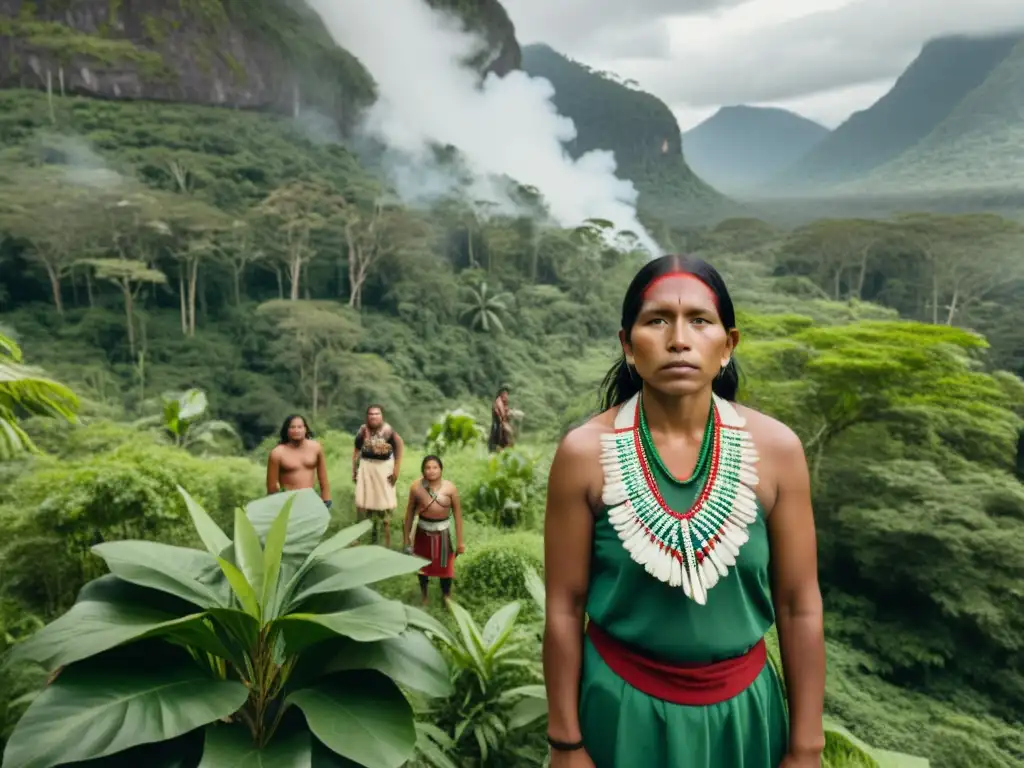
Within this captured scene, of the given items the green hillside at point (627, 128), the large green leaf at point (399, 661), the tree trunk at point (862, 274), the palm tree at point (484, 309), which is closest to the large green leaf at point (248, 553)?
the large green leaf at point (399, 661)

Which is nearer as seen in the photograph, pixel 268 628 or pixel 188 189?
pixel 268 628

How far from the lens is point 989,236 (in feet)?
36.1

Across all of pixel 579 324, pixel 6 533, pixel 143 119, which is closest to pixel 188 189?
pixel 143 119

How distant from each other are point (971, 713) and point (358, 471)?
15.1 ft

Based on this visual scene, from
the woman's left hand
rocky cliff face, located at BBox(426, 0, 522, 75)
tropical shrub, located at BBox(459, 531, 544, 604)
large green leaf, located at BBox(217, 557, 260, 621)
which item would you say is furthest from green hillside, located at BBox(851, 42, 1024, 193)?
large green leaf, located at BBox(217, 557, 260, 621)

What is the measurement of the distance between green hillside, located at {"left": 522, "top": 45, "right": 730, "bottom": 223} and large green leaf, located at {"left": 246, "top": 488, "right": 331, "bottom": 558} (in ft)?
65.4

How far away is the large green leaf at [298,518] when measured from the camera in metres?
1.57

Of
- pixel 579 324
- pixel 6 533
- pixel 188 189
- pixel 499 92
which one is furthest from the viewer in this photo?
pixel 499 92

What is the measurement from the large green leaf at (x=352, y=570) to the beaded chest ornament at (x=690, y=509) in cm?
58

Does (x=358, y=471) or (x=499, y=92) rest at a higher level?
(x=499, y=92)

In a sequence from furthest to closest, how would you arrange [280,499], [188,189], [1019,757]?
1. [188,189]
2. [1019,757]
3. [280,499]

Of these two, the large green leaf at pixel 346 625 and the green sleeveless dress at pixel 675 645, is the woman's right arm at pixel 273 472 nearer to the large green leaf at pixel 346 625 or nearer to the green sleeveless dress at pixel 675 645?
the large green leaf at pixel 346 625

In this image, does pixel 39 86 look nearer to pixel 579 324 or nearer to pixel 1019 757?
pixel 579 324

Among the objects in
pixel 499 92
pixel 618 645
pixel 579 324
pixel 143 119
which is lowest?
pixel 579 324
